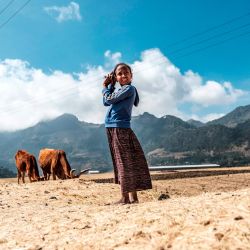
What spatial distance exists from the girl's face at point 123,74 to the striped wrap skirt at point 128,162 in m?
0.82

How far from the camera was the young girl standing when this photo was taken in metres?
6.55

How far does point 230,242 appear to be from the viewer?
3.66 m

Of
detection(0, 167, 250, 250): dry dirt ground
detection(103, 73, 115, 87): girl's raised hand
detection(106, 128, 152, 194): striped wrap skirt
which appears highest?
detection(103, 73, 115, 87): girl's raised hand

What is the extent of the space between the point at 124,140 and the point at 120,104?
60cm

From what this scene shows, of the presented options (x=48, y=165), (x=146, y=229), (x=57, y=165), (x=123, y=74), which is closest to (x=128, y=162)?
(x=123, y=74)

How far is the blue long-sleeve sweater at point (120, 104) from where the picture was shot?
6.68m

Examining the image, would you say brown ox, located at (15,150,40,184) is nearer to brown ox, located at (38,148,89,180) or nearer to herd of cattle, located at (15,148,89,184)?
herd of cattle, located at (15,148,89,184)

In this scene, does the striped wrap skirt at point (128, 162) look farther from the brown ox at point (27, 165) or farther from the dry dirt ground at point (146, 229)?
the brown ox at point (27, 165)

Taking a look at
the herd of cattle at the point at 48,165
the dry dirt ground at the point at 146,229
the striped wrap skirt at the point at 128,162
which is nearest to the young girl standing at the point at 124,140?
the striped wrap skirt at the point at 128,162

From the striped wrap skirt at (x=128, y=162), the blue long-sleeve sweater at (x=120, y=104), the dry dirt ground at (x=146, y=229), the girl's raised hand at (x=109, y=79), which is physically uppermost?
the girl's raised hand at (x=109, y=79)

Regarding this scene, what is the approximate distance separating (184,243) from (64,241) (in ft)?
4.66

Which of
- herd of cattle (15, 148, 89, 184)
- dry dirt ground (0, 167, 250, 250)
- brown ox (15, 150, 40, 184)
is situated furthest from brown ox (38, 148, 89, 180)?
dry dirt ground (0, 167, 250, 250)

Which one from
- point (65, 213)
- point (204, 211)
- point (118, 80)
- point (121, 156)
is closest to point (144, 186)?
point (121, 156)

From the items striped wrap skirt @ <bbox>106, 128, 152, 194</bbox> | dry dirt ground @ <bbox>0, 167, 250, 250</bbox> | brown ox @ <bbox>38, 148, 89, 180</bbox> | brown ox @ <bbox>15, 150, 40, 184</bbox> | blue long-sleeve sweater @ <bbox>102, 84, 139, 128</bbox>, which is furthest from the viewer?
brown ox @ <bbox>15, 150, 40, 184</bbox>
